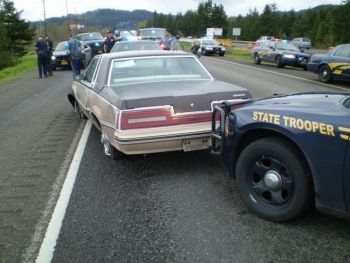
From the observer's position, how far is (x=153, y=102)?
199 inches

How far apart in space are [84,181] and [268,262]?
2593 mm

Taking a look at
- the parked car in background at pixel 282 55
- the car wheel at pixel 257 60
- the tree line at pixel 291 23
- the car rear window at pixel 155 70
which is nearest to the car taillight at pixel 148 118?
the car rear window at pixel 155 70

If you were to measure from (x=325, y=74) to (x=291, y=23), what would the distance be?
76198 mm

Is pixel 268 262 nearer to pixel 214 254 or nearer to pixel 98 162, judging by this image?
pixel 214 254

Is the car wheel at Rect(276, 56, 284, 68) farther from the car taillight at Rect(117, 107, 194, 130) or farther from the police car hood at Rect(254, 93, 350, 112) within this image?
the police car hood at Rect(254, 93, 350, 112)

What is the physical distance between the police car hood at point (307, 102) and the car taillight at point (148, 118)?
3.66ft

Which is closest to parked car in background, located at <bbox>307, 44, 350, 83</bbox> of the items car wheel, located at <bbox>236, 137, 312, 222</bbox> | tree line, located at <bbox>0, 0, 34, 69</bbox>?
car wheel, located at <bbox>236, 137, 312, 222</bbox>

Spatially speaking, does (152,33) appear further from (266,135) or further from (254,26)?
(254,26)

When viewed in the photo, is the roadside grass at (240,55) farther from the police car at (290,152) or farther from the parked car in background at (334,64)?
the police car at (290,152)

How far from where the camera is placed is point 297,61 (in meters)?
21.9

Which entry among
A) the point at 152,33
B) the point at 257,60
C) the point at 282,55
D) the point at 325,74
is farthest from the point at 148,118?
the point at 152,33

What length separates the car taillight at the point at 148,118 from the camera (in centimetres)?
496

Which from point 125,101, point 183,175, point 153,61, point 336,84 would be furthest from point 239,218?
point 336,84

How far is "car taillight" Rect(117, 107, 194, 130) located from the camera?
496 cm
